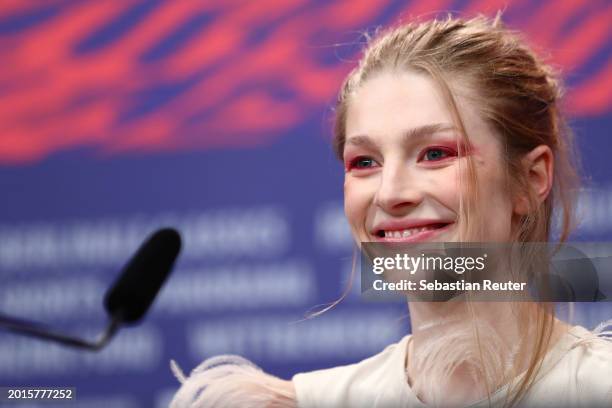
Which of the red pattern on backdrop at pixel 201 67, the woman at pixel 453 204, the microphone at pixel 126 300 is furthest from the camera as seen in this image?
the red pattern on backdrop at pixel 201 67

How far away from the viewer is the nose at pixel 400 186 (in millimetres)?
1115

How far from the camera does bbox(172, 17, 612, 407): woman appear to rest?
1065 millimetres

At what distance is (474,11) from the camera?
5.12ft

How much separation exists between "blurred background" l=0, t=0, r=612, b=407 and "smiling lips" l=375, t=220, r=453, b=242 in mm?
370

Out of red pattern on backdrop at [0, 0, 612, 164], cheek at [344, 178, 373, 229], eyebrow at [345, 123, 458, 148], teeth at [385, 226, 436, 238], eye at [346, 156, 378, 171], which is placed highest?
red pattern on backdrop at [0, 0, 612, 164]

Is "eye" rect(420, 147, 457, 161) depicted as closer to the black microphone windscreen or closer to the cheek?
the cheek

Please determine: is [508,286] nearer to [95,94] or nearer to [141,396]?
[141,396]

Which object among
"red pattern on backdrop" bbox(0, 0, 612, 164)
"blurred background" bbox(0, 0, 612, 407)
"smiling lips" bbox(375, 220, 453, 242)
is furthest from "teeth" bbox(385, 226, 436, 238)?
"red pattern on backdrop" bbox(0, 0, 612, 164)

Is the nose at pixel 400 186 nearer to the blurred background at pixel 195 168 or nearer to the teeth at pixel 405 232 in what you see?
the teeth at pixel 405 232

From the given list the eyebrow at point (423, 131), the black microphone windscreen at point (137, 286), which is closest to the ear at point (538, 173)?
the eyebrow at point (423, 131)

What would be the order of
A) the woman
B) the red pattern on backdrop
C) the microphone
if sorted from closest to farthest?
the microphone
the woman
the red pattern on backdrop

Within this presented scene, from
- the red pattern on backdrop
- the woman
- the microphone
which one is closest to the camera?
the microphone

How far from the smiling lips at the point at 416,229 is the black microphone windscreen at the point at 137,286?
433 millimetres

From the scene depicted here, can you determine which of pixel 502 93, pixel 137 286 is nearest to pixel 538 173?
pixel 502 93
